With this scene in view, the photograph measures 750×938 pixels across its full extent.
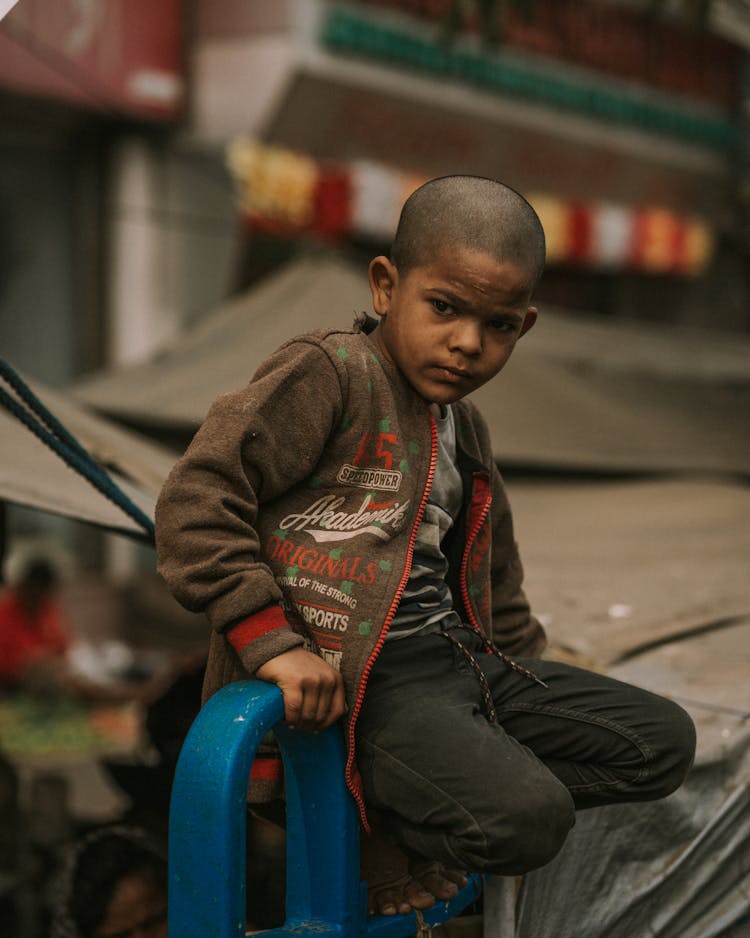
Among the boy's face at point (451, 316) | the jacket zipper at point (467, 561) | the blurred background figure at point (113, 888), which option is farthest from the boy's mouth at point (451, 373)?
the blurred background figure at point (113, 888)

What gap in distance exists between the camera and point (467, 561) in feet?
5.71

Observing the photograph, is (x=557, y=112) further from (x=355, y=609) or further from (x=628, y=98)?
(x=355, y=609)

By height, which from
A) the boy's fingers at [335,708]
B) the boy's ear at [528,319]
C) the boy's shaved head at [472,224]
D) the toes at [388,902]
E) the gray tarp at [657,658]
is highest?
the boy's shaved head at [472,224]

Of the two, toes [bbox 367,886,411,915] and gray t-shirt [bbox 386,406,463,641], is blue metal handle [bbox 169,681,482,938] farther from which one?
gray t-shirt [bbox 386,406,463,641]

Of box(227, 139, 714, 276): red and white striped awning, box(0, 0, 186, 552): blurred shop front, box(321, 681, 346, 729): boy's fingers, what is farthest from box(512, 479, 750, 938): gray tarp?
box(0, 0, 186, 552): blurred shop front

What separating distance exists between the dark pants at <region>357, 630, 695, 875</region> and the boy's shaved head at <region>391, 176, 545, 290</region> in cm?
54

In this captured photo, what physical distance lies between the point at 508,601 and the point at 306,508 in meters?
0.53

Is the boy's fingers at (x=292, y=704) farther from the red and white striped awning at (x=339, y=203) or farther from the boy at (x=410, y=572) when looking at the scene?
the red and white striped awning at (x=339, y=203)

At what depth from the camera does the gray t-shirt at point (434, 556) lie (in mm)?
1623

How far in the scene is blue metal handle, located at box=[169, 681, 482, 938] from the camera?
4.50 feet

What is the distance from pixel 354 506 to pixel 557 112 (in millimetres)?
9216

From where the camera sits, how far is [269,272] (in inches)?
342

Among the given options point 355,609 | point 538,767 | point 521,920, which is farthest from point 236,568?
point 521,920

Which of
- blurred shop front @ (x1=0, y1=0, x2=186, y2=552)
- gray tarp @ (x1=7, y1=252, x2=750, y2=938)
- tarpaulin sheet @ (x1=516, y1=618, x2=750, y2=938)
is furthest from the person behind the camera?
blurred shop front @ (x1=0, y1=0, x2=186, y2=552)
